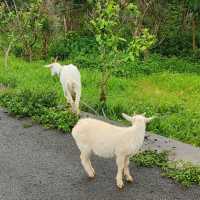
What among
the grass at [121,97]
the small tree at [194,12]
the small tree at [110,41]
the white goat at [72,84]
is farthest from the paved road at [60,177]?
the small tree at [194,12]

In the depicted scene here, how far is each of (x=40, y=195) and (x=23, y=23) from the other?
841 centimetres

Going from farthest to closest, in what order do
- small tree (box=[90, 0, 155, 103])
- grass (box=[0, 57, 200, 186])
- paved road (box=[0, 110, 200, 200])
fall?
small tree (box=[90, 0, 155, 103]) → grass (box=[0, 57, 200, 186]) → paved road (box=[0, 110, 200, 200])

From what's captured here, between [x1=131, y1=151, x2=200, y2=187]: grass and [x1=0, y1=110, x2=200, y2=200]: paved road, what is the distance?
10 centimetres

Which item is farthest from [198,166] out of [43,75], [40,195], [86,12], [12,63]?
[86,12]

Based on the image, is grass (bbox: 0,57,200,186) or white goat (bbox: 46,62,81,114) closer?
grass (bbox: 0,57,200,186)

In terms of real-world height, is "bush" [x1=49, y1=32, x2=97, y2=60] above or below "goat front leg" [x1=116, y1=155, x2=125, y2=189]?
below

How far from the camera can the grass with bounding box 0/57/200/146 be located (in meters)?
8.48

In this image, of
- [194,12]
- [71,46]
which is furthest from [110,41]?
[71,46]

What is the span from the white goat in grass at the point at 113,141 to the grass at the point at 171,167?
0.48 meters

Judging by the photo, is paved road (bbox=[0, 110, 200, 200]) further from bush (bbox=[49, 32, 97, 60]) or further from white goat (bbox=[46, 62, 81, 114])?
bush (bbox=[49, 32, 97, 60])

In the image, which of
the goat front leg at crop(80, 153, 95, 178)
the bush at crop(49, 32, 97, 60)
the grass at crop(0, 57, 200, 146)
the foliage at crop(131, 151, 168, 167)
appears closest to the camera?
the goat front leg at crop(80, 153, 95, 178)

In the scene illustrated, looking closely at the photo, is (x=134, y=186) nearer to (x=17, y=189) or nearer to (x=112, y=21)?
(x=17, y=189)

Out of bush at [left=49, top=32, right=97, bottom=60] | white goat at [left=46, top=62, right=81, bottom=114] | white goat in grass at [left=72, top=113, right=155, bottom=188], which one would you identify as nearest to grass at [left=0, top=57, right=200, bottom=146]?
white goat at [left=46, top=62, right=81, bottom=114]

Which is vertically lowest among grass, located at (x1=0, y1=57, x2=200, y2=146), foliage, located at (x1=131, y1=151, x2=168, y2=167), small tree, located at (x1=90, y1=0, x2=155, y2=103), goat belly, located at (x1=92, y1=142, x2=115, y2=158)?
grass, located at (x1=0, y1=57, x2=200, y2=146)
